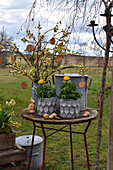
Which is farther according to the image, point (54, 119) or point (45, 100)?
point (45, 100)

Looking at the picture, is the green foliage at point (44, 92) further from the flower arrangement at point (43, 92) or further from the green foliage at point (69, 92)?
the green foliage at point (69, 92)

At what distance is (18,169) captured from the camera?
7.13 ft

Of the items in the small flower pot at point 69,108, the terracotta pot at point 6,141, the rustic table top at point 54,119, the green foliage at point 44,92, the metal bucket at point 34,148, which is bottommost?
the metal bucket at point 34,148

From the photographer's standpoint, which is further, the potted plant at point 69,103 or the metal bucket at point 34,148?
the metal bucket at point 34,148

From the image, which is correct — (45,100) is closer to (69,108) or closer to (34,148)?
(69,108)

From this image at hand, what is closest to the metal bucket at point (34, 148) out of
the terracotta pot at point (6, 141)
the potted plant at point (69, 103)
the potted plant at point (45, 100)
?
the terracotta pot at point (6, 141)

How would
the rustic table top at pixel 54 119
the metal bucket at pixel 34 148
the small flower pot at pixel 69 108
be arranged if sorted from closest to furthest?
the rustic table top at pixel 54 119
the small flower pot at pixel 69 108
the metal bucket at pixel 34 148

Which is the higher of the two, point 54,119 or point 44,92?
point 44,92

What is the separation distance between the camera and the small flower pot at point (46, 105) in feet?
7.10

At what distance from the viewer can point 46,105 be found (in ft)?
7.11

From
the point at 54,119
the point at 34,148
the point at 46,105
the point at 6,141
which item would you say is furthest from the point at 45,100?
the point at 34,148

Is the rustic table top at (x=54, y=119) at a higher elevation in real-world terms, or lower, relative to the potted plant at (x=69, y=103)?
lower

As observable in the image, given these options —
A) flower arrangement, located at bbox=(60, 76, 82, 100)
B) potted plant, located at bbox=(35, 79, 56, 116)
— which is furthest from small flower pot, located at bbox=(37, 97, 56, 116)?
flower arrangement, located at bbox=(60, 76, 82, 100)

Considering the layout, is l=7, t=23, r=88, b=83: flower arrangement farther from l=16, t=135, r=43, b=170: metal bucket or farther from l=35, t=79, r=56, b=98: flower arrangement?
l=16, t=135, r=43, b=170: metal bucket
